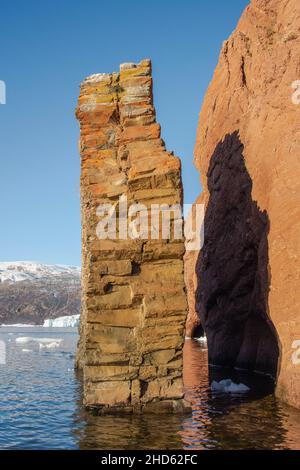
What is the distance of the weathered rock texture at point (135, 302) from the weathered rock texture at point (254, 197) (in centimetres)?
388

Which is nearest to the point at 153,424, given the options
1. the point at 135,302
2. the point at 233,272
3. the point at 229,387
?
the point at 135,302

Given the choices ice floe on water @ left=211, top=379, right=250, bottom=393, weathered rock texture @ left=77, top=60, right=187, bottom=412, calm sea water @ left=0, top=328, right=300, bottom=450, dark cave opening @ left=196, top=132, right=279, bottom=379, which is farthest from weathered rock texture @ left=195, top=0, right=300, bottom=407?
weathered rock texture @ left=77, top=60, right=187, bottom=412

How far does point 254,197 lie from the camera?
21.0m

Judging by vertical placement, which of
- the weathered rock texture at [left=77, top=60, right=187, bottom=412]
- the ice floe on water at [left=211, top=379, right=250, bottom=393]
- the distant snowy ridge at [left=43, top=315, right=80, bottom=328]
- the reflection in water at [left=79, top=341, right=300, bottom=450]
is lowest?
the distant snowy ridge at [left=43, top=315, right=80, bottom=328]

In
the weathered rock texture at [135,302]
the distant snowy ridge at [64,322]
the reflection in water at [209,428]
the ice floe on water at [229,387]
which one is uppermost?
the weathered rock texture at [135,302]

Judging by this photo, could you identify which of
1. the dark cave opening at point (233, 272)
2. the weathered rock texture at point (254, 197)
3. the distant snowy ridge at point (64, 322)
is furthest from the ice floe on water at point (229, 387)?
the distant snowy ridge at point (64, 322)

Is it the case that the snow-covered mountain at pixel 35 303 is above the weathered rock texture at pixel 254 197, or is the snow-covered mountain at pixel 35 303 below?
below

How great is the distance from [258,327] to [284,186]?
10.1m

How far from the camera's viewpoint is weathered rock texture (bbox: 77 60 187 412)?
14.6m

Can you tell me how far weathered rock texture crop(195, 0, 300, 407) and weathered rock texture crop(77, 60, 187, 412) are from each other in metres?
3.88

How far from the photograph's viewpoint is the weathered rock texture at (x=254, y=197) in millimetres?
16922

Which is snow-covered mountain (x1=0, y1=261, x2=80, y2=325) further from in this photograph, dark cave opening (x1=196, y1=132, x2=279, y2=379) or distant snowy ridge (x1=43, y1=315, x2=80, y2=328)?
dark cave opening (x1=196, y1=132, x2=279, y2=379)

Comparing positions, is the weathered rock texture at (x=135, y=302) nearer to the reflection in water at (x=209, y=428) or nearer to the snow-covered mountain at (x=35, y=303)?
the reflection in water at (x=209, y=428)

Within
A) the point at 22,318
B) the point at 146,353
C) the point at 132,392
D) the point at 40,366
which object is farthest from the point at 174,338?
the point at 22,318
